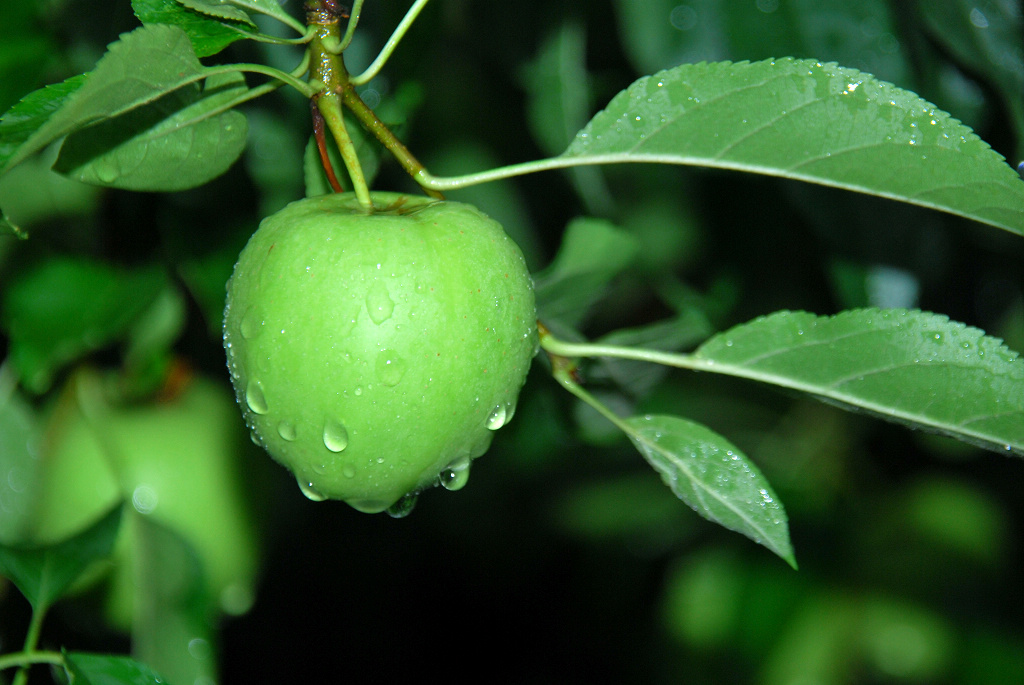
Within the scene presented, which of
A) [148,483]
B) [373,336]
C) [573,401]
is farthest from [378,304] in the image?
[148,483]

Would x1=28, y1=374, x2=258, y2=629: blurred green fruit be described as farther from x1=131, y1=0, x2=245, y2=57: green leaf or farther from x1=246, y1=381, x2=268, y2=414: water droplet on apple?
x1=131, y1=0, x2=245, y2=57: green leaf

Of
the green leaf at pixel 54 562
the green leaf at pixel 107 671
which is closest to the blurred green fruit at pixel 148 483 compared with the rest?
the green leaf at pixel 54 562

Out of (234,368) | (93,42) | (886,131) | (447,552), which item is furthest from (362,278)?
(447,552)

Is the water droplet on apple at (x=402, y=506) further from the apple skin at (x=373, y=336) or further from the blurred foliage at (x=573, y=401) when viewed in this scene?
the blurred foliage at (x=573, y=401)

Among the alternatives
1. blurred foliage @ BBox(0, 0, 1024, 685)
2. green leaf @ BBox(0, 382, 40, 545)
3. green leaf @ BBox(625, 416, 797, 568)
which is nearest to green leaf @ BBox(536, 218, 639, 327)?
blurred foliage @ BBox(0, 0, 1024, 685)

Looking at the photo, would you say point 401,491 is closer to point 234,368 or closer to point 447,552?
point 234,368

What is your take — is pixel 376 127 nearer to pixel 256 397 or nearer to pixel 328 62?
pixel 328 62
